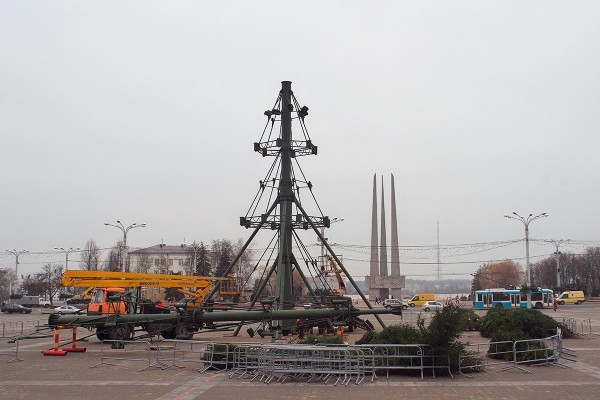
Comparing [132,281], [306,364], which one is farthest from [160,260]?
[306,364]

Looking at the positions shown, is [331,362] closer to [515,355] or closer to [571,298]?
[515,355]

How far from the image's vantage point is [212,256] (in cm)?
9369

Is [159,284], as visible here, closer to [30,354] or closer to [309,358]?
[30,354]

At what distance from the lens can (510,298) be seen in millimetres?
55438

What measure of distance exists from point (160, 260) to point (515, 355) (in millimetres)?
88845

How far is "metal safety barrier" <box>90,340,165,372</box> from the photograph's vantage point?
17314mm

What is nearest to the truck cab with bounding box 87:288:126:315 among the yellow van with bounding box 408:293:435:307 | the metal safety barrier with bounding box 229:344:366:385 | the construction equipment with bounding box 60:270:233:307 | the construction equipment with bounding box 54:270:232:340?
the construction equipment with bounding box 54:270:232:340

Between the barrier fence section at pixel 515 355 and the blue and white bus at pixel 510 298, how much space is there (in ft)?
129

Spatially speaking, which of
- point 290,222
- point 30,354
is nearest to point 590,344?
point 290,222

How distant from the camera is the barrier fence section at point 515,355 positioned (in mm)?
15008

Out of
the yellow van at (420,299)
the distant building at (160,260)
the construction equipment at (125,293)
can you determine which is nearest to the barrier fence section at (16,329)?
the construction equipment at (125,293)

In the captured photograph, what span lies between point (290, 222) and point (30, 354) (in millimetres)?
11075

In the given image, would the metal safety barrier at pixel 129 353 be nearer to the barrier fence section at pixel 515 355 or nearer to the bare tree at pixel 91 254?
the barrier fence section at pixel 515 355

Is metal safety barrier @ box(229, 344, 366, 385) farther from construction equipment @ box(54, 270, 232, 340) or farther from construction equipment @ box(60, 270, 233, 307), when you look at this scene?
construction equipment @ box(60, 270, 233, 307)
